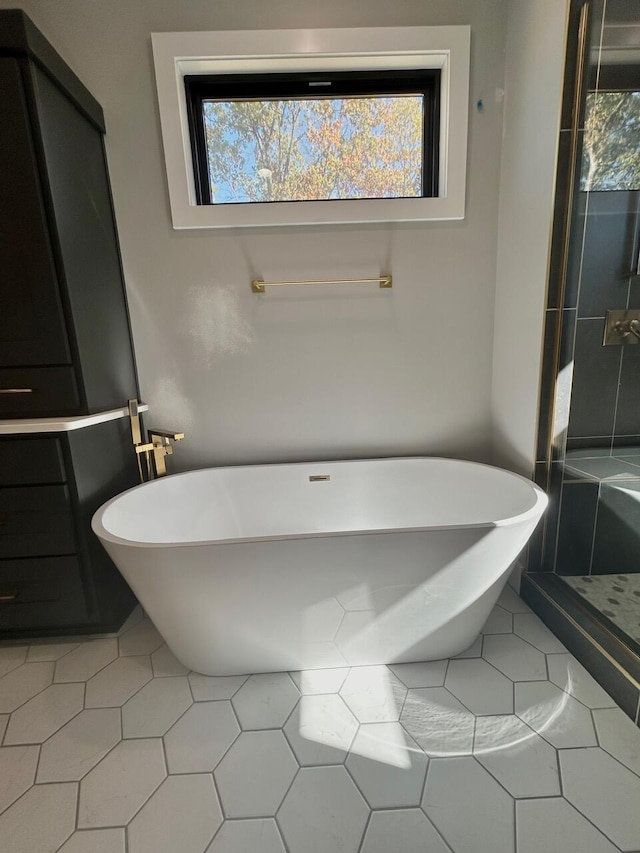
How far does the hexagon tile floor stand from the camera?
2.81 ft

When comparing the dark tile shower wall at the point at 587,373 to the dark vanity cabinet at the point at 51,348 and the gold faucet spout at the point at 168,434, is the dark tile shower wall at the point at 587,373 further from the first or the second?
the dark vanity cabinet at the point at 51,348

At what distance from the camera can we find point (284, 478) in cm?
177

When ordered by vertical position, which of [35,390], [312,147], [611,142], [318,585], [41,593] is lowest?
[41,593]

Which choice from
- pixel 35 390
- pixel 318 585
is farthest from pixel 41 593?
pixel 318 585

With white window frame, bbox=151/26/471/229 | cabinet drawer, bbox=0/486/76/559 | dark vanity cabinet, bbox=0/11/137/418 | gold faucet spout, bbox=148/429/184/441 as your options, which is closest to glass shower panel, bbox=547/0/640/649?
white window frame, bbox=151/26/471/229

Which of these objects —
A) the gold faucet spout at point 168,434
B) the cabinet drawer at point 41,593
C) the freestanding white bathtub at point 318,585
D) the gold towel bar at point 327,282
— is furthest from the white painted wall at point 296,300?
the cabinet drawer at point 41,593

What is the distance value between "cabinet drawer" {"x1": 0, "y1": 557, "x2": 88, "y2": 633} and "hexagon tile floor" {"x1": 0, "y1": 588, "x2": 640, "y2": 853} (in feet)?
0.53

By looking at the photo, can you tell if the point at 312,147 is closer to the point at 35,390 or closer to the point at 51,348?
the point at 51,348

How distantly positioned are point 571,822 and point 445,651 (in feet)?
1.55

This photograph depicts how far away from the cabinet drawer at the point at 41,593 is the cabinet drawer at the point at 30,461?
0.30 metres

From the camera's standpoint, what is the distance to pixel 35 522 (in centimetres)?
136

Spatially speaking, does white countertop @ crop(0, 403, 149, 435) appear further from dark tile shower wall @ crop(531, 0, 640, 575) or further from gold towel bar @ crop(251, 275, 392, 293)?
dark tile shower wall @ crop(531, 0, 640, 575)

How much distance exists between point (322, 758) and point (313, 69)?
7.91ft

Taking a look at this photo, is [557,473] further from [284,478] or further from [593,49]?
[593,49]
